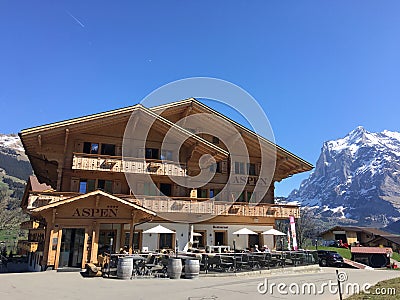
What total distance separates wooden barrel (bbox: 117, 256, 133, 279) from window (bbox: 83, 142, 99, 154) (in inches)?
436

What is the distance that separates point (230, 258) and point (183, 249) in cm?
787

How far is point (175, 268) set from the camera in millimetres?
16047

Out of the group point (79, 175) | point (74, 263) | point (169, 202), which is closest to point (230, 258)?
point (169, 202)

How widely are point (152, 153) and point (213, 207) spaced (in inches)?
239

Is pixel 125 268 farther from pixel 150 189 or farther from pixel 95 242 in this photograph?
pixel 150 189

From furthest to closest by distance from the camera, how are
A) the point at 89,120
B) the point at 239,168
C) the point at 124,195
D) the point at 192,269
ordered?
the point at 239,168 → the point at 89,120 → the point at 124,195 → the point at 192,269

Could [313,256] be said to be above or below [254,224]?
below

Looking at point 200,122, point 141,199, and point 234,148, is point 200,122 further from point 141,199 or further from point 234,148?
point 141,199

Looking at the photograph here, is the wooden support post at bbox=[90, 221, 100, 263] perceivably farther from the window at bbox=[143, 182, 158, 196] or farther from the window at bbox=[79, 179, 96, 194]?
the window at bbox=[143, 182, 158, 196]

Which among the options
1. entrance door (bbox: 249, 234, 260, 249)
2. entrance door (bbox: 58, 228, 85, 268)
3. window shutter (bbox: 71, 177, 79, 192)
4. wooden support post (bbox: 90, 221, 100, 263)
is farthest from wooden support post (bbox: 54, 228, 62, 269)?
entrance door (bbox: 249, 234, 260, 249)

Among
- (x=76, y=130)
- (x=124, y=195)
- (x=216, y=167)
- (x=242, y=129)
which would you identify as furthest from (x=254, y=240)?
(x=76, y=130)

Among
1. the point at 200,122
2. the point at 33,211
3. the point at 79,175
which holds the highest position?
the point at 200,122

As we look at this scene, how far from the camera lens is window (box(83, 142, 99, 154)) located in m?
24.8

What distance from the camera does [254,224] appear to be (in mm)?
28766
